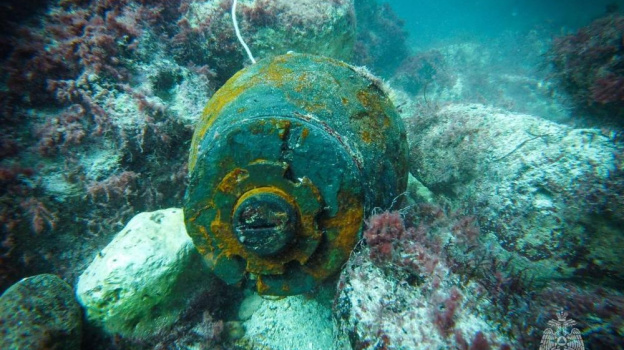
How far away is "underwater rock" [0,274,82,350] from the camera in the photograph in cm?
226

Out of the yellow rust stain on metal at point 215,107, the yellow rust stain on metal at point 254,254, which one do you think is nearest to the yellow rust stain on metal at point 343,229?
the yellow rust stain on metal at point 254,254

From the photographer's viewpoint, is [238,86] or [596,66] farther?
[596,66]

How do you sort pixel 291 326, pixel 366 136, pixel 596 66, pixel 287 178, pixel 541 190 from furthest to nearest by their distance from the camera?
pixel 596 66, pixel 541 190, pixel 291 326, pixel 366 136, pixel 287 178

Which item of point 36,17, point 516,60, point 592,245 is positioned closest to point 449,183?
point 592,245

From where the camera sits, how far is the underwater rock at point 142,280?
2580 mm

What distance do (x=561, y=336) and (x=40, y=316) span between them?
13.7 feet

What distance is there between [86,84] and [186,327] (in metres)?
3.14

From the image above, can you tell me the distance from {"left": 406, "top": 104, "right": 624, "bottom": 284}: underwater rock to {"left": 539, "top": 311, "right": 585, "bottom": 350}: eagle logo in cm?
80

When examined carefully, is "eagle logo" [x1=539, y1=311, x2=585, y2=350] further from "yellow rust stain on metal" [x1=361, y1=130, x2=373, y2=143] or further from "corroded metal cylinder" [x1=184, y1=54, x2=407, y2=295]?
"yellow rust stain on metal" [x1=361, y1=130, x2=373, y2=143]

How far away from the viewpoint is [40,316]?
2391 millimetres

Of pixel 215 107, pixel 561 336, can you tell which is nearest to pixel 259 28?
pixel 215 107

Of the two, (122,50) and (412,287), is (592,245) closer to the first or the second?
(412,287)

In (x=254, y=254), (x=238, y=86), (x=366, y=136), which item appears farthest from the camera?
(x=238, y=86)

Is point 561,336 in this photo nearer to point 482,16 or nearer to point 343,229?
point 343,229
